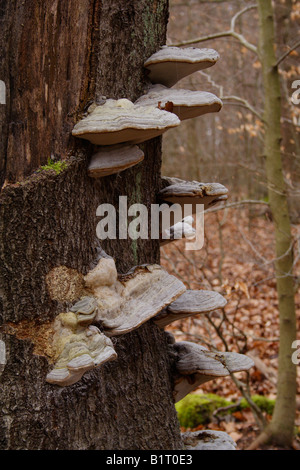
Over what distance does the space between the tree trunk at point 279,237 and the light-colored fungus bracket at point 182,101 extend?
3.30 m

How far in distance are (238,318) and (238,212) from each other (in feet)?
7.56

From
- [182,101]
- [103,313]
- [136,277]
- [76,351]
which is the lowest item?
[76,351]

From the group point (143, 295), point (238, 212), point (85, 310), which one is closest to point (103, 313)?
point (85, 310)

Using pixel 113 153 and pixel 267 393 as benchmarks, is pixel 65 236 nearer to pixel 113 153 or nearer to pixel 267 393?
pixel 113 153

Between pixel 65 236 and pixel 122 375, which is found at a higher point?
pixel 65 236

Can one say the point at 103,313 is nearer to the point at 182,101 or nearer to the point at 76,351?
the point at 76,351

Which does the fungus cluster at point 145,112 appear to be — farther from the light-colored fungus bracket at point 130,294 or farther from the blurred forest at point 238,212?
the blurred forest at point 238,212

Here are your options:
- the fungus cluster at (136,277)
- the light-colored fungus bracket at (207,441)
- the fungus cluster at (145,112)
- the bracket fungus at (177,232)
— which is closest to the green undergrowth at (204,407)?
the light-colored fungus bracket at (207,441)

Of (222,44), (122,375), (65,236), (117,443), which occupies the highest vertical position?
(222,44)

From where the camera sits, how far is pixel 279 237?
541cm

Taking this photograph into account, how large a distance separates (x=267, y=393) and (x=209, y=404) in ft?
3.83

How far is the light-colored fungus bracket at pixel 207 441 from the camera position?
2689 millimetres
